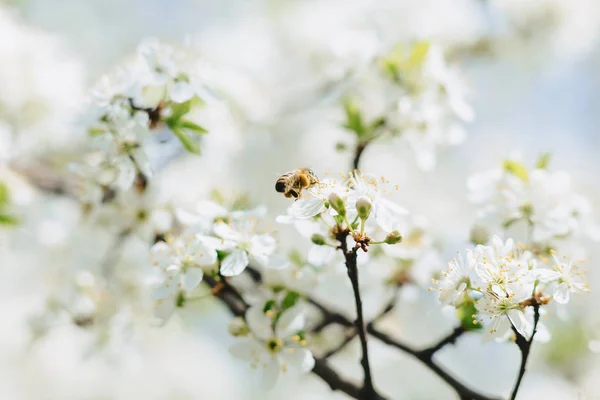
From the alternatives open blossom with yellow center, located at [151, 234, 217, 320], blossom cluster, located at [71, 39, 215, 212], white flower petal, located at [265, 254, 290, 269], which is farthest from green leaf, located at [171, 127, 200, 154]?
white flower petal, located at [265, 254, 290, 269]

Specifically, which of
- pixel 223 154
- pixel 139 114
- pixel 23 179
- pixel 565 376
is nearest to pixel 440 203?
pixel 565 376

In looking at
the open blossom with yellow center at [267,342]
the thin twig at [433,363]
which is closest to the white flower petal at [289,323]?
the open blossom with yellow center at [267,342]

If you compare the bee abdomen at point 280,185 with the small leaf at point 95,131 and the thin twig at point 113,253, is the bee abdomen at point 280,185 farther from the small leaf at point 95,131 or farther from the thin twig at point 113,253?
the thin twig at point 113,253

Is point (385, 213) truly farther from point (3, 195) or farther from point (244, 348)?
point (3, 195)

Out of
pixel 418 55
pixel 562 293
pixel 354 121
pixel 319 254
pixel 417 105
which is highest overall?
pixel 418 55

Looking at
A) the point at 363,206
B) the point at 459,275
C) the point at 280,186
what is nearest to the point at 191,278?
the point at 280,186

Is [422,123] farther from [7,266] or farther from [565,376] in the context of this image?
[7,266]
